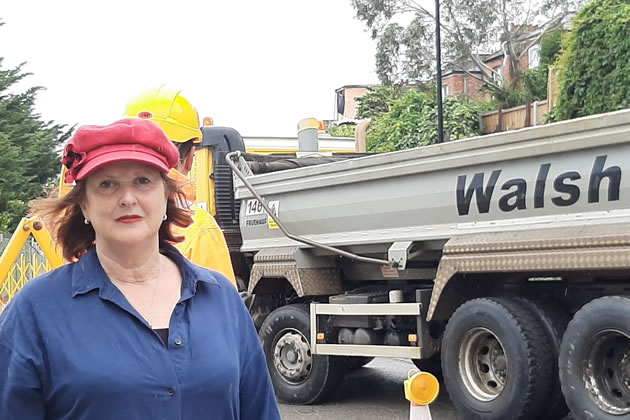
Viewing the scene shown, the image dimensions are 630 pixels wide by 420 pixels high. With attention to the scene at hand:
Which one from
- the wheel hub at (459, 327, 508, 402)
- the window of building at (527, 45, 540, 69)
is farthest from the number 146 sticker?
the window of building at (527, 45, 540, 69)

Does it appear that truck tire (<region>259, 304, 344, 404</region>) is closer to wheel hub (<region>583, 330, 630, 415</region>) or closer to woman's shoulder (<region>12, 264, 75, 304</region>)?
wheel hub (<region>583, 330, 630, 415</region>)

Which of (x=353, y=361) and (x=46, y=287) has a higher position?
(x=46, y=287)

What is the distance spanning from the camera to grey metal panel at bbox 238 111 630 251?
5.00m

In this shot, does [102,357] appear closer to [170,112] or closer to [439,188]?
[170,112]

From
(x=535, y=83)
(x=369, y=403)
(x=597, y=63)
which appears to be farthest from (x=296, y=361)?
(x=535, y=83)

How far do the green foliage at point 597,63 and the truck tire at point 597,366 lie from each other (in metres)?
10.4

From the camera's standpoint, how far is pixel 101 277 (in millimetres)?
2025

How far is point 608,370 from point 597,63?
11459mm

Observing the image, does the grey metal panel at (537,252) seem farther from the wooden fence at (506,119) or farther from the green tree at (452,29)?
the green tree at (452,29)

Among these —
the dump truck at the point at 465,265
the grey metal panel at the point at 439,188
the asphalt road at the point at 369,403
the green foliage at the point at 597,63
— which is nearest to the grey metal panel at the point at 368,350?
the dump truck at the point at 465,265

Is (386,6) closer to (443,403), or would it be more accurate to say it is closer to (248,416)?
(443,403)

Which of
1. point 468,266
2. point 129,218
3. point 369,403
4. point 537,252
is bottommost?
point 369,403

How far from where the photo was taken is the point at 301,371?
24.5 ft

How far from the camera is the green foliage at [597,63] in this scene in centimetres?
1470
